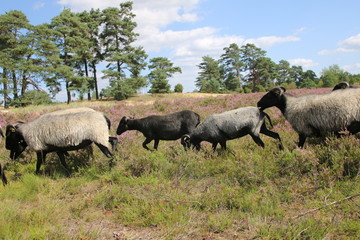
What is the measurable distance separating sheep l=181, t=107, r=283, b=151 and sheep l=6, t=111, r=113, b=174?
2.55 metres

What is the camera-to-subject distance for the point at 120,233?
4.02 metres

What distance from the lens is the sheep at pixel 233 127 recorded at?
767 cm

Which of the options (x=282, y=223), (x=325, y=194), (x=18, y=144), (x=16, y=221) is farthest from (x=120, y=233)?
(x=18, y=144)

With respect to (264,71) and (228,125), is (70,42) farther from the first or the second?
→ (264,71)

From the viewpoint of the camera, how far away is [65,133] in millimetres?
7250

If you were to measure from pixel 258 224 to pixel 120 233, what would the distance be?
2065 mm

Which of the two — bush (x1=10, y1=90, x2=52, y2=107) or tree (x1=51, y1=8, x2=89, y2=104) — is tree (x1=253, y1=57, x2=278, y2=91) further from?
bush (x1=10, y1=90, x2=52, y2=107)

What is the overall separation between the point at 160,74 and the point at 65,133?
1878 inches

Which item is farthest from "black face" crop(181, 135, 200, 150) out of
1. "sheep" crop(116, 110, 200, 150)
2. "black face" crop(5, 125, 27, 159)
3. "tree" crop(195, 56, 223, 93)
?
"tree" crop(195, 56, 223, 93)

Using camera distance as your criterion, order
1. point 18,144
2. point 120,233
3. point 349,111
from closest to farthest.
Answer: point 120,233 < point 349,111 < point 18,144

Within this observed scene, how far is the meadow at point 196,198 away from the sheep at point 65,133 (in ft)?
2.09

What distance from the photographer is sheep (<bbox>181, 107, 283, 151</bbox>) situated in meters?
7.67

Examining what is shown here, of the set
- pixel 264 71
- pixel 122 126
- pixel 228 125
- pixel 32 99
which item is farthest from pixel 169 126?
pixel 264 71

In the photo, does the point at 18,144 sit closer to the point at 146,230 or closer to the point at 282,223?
the point at 146,230
